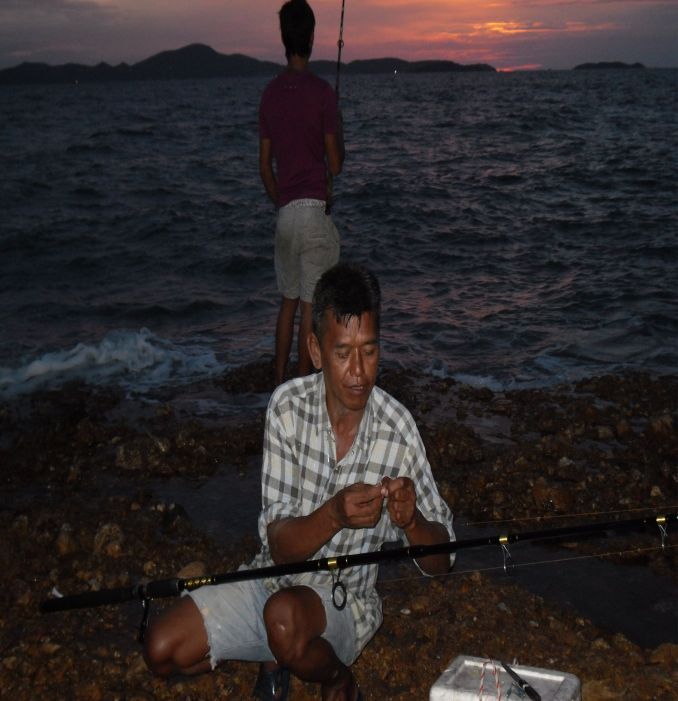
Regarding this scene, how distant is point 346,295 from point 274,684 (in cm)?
159

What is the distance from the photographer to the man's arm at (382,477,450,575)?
2832mm

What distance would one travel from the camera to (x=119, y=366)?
9102 mm

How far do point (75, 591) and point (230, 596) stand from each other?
4.94 feet

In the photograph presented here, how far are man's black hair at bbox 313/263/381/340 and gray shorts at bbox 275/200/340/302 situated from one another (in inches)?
137

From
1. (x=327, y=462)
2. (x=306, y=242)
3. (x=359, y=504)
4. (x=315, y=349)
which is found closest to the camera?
(x=359, y=504)

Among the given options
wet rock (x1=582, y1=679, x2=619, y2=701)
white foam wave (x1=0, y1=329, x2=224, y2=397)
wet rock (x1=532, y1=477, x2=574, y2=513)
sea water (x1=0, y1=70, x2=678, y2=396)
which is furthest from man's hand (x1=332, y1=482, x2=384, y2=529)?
sea water (x1=0, y1=70, x2=678, y2=396)

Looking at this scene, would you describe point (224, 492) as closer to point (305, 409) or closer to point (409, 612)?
point (409, 612)

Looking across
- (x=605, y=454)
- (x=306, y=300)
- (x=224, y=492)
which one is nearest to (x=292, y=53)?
(x=306, y=300)

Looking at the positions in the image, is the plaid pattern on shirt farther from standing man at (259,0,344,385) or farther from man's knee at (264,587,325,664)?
standing man at (259,0,344,385)

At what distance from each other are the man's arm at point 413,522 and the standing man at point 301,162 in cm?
365

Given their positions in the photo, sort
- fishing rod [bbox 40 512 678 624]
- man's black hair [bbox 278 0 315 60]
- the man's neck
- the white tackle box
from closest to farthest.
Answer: the white tackle box, fishing rod [bbox 40 512 678 624], man's black hair [bbox 278 0 315 60], the man's neck

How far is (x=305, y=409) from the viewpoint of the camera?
3.28m

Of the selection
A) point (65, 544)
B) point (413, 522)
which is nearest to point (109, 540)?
point (65, 544)

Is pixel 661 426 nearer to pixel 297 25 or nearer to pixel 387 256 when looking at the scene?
pixel 297 25
